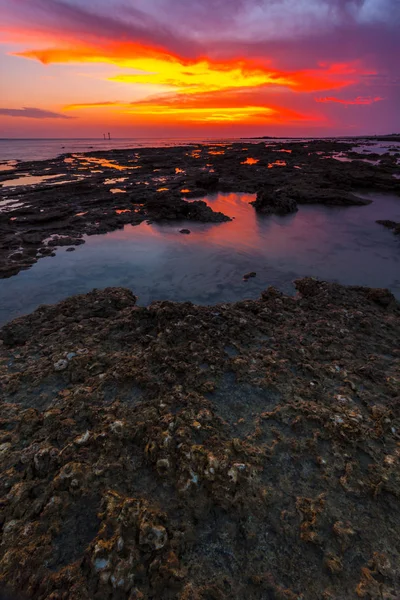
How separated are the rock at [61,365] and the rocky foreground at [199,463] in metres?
0.02

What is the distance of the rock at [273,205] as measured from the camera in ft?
52.7

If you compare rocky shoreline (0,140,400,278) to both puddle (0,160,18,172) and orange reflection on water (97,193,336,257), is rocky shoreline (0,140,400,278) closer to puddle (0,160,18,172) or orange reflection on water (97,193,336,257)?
orange reflection on water (97,193,336,257)

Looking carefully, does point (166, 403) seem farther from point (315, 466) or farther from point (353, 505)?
point (353, 505)

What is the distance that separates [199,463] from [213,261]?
755cm

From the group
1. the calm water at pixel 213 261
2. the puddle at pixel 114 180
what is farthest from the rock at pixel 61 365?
the puddle at pixel 114 180

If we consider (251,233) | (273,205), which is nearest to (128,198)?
(273,205)

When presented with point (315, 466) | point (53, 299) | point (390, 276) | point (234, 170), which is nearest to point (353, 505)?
point (315, 466)

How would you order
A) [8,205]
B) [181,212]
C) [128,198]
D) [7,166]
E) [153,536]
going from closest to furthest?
1. [153,536]
2. [181,212]
3. [8,205]
4. [128,198]
5. [7,166]

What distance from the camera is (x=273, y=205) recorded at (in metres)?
16.4

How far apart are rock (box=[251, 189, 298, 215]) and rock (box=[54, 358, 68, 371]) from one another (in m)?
14.3

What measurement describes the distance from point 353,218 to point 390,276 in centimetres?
780

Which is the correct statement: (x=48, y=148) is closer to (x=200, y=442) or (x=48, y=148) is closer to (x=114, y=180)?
(x=114, y=180)

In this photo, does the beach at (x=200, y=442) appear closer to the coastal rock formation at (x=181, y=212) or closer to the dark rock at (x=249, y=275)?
the dark rock at (x=249, y=275)

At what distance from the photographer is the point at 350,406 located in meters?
3.46
